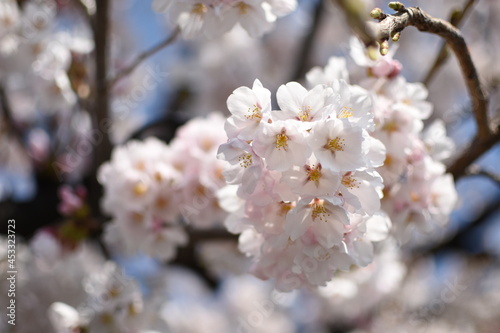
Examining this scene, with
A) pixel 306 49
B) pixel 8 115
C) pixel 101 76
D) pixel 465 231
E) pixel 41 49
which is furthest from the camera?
pixel 465 231

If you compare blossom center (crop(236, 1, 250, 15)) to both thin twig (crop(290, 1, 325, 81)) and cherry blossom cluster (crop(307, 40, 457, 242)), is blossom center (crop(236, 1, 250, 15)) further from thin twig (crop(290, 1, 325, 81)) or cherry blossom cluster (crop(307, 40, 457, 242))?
thin twig (crop(290, 1, 325, 81))

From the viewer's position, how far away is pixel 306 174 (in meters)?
0.98

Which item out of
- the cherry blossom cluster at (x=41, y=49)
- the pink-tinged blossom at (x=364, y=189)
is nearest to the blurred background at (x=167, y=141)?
the cherry blossom cluster at (x=41, y=49)

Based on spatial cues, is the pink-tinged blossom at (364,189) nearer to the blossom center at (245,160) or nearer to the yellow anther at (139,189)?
the blossom center at (245,160)

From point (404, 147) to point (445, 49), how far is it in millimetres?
443

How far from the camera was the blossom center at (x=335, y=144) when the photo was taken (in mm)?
944

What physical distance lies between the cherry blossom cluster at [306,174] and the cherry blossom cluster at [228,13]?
1.11 ft

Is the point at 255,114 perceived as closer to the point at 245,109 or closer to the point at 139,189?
the point at 245,109

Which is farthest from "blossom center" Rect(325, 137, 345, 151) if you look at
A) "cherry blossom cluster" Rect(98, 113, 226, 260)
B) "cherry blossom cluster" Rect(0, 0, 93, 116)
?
"cherry blossom cluster" Rect(0, 0, 93, 116)

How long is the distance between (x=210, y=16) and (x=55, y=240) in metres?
1.19

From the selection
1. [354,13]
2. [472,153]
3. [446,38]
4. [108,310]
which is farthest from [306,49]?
[354,13]

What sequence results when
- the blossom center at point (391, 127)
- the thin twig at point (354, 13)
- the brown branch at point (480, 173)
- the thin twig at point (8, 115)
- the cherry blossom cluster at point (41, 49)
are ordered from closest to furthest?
the thin twig at point (354, 13) → the blossom center at point (391, 127) → the brown branch at point (480, 173) → the cherry blossom cluster at point (41, 49) → the thin twig at point (8, 115)

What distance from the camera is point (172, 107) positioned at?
11.8ft

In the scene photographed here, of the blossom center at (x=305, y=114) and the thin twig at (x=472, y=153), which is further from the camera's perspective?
the thin twig at (x=472, y=153)
